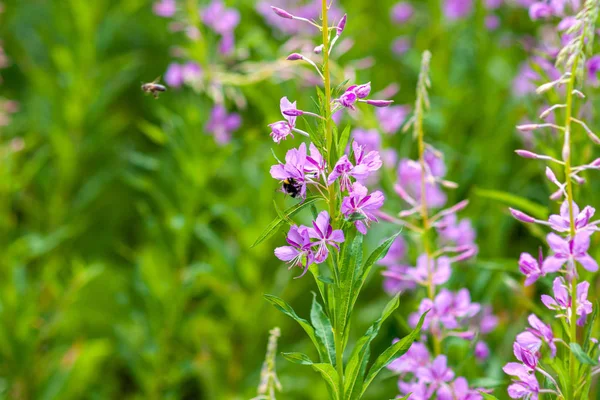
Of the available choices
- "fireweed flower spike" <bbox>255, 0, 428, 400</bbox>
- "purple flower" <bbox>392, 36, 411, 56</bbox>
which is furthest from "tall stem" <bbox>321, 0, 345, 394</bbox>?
"purple flower" <bbox>392, 36, 411, 56</bbox>

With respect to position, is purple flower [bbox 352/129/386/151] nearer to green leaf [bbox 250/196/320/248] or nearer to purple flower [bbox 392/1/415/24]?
green leaf [bbox 250/196/320/248]

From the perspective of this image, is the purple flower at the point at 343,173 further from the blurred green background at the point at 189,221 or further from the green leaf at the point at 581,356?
the blurred green background at the point at 189,221

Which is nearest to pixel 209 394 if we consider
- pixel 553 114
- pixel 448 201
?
pixel 448 201

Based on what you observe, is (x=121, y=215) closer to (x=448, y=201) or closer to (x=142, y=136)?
(x=142, y=136)

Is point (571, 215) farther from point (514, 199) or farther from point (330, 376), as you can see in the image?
point (514, 199)

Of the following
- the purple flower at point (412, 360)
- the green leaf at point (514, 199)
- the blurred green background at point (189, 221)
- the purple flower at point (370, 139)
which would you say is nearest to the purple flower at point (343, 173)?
the purple flower at point (412, 360)

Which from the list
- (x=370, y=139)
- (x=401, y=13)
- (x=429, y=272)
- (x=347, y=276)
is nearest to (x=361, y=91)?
(x=347, y=276)

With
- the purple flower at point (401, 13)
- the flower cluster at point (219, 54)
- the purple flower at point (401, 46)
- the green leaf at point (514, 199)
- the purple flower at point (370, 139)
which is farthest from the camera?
the purple flower at point (401, 13)
